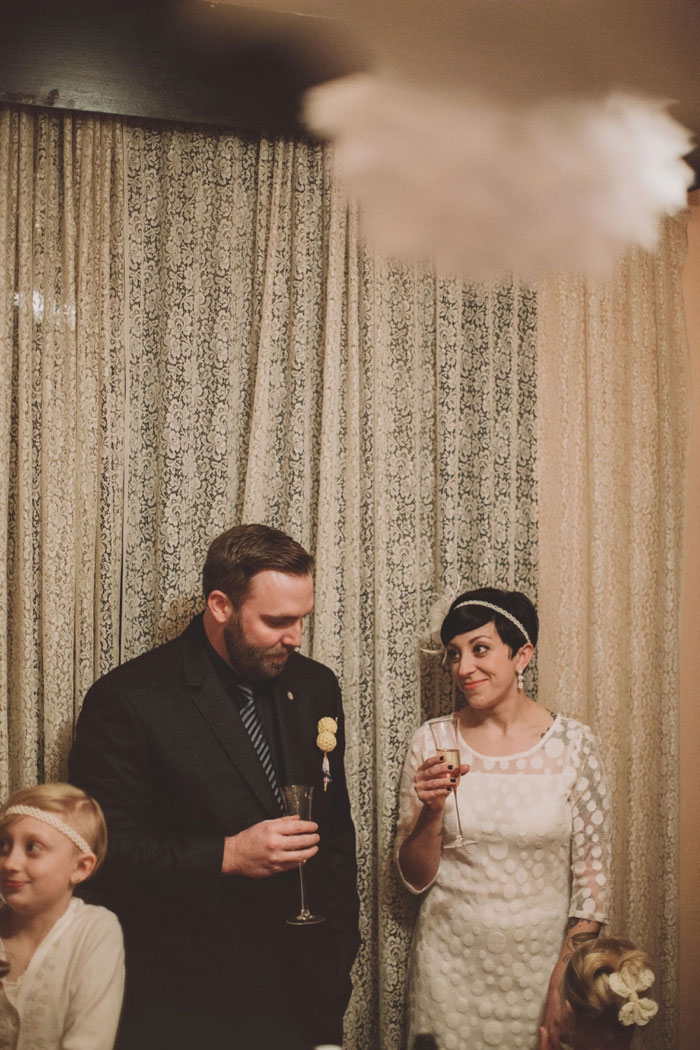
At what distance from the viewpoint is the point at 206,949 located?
6.86 feet

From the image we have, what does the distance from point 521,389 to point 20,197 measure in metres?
1.59

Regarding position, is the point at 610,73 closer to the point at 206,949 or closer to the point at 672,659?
the point at 672,659

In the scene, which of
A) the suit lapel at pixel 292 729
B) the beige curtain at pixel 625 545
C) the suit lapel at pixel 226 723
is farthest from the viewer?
the beige curtain at pixel 625 545

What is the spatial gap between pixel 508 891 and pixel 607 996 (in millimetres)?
683

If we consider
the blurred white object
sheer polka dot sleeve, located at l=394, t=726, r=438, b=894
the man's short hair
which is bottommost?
sheer polka dot sleeve, located at l=394, t=726, r=438, b=894

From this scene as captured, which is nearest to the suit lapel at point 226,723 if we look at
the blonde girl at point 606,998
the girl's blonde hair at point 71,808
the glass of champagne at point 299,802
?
the glass of champagne at point 299,802

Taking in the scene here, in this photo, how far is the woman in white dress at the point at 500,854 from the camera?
7.57 ft

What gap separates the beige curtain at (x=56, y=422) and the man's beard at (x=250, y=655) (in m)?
0.56

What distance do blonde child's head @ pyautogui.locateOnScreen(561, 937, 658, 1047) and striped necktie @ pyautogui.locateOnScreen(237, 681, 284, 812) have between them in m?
0.79

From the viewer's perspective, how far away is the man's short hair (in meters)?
2.14

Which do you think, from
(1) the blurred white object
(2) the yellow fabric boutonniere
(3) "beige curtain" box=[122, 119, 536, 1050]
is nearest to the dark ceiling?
(1) the blurred white object

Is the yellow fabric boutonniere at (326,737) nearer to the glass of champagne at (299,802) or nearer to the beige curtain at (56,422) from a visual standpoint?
the glass of champagne at (299,802)

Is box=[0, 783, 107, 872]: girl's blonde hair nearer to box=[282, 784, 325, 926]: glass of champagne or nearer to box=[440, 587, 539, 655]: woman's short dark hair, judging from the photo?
box=[282, 784, 325, 926]: glass of champagne

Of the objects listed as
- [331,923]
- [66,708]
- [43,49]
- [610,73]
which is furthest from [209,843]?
[610,73]
